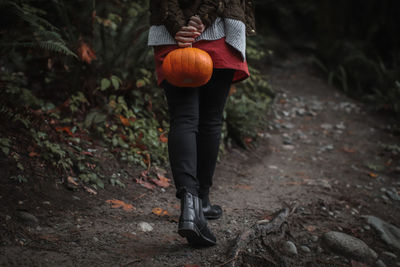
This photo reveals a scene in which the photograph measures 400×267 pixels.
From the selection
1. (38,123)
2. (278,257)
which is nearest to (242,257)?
(278,257)

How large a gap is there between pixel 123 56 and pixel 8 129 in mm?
1551

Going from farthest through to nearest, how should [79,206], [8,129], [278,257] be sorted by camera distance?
[8,129] < [79,206] < [278,257]

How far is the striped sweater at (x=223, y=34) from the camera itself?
1786mm

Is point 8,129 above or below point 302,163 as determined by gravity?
above

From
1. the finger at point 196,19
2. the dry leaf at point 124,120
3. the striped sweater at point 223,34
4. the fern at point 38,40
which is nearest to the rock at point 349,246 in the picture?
the striped sweater at point 223,34

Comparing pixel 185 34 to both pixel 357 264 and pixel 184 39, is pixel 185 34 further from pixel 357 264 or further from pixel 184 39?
pixel 357 264

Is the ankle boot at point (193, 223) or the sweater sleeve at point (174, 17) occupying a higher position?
the sweater sleeve at point (174, 17)

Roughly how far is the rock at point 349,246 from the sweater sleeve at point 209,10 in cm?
165

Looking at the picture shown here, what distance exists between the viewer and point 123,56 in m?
3.59

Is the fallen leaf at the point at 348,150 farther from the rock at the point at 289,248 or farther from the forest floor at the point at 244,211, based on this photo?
the rock at the point at 289,248

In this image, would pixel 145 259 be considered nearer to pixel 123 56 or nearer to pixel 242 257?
pixel 242 257

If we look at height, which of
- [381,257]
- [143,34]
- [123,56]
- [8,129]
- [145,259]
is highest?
[143,34]

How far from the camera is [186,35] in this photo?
1.74 metres

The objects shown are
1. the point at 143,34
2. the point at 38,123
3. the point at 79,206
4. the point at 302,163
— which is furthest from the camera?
the point at 302,163
